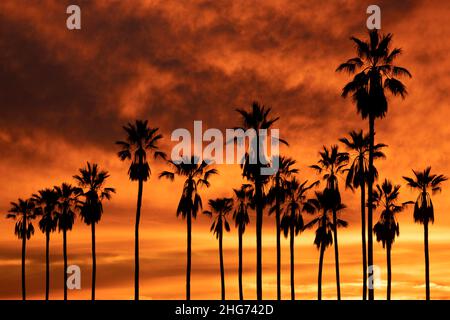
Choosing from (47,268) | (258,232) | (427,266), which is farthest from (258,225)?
(47,268)

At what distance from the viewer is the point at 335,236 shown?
92062mm

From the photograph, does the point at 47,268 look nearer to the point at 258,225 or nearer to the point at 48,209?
the point at 48,209

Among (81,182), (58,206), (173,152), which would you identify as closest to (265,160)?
(173,152)

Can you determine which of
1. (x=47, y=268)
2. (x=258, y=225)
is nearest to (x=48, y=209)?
(x=47, y=268)

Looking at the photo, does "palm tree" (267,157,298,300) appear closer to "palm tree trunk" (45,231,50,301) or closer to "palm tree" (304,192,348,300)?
"palm tree" (304,192,348,300)

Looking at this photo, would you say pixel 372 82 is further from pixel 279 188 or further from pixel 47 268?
pixel 47 268

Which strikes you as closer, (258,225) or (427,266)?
(258,225)

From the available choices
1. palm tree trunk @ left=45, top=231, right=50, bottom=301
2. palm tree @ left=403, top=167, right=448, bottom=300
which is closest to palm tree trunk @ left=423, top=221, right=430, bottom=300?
palm tree @ left=403, top=167, right=448, bottom=300

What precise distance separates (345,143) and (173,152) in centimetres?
1859

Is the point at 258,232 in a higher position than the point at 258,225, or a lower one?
lower

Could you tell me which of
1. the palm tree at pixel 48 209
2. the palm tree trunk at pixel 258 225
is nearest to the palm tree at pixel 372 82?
the palm tree trunk at pixel 258 225

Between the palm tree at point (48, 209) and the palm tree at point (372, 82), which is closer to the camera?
the palm tree at point (372, 82)

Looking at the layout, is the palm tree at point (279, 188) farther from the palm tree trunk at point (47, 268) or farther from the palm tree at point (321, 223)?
the palm tree trunk at point (47, 268)
